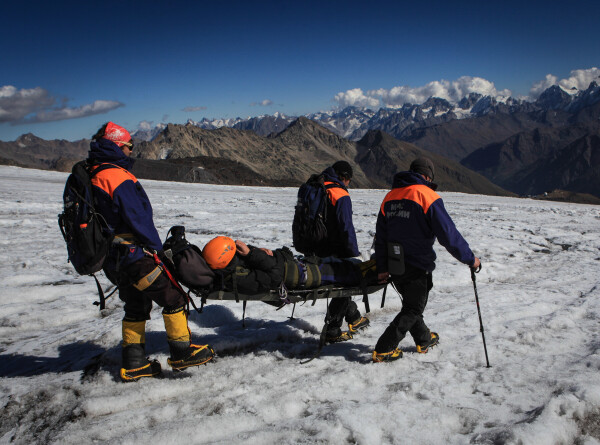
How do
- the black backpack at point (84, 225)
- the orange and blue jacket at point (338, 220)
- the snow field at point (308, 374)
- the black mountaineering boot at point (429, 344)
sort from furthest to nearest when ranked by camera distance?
1. the orange and blue jacket at point (338, 220)
2. the black mountaineering boot at point (429, 344)
3. the black backpack at point (84, 225)
4. the snow field at point (308, 374)

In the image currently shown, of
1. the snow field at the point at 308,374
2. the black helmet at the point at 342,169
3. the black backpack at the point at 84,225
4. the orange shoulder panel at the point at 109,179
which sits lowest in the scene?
the snow field at the point at 308,374

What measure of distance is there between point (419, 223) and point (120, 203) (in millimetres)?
3366

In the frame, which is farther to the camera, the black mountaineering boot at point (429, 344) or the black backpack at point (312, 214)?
the black backpack at point (312, 214)

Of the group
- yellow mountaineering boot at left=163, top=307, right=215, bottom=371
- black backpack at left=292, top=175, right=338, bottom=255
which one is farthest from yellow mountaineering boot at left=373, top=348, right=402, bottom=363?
yellow mountaineering boot at left=163, top=307, right=215, bottom=371

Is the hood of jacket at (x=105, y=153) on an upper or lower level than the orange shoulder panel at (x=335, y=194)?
upper

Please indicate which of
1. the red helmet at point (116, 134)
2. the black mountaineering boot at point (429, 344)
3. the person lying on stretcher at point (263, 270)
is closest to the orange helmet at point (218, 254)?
the person lying on stretcher at point (263, 270)

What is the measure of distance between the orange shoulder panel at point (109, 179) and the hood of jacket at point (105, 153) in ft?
0.49

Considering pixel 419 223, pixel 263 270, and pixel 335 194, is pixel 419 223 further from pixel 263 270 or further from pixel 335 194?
pixel 263 270

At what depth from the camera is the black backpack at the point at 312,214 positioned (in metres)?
5.23

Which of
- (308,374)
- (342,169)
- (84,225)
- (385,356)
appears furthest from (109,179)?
(385,356)

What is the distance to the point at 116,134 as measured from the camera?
13.4 ft

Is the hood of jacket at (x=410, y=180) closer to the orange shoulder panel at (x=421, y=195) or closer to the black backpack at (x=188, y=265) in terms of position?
the orange shoulder panel at (x=421, y=195)

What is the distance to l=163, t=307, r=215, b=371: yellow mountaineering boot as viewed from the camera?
4320 mm

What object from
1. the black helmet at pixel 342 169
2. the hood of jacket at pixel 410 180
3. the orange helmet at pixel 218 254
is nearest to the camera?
the orange helmet at pixel 218 254
